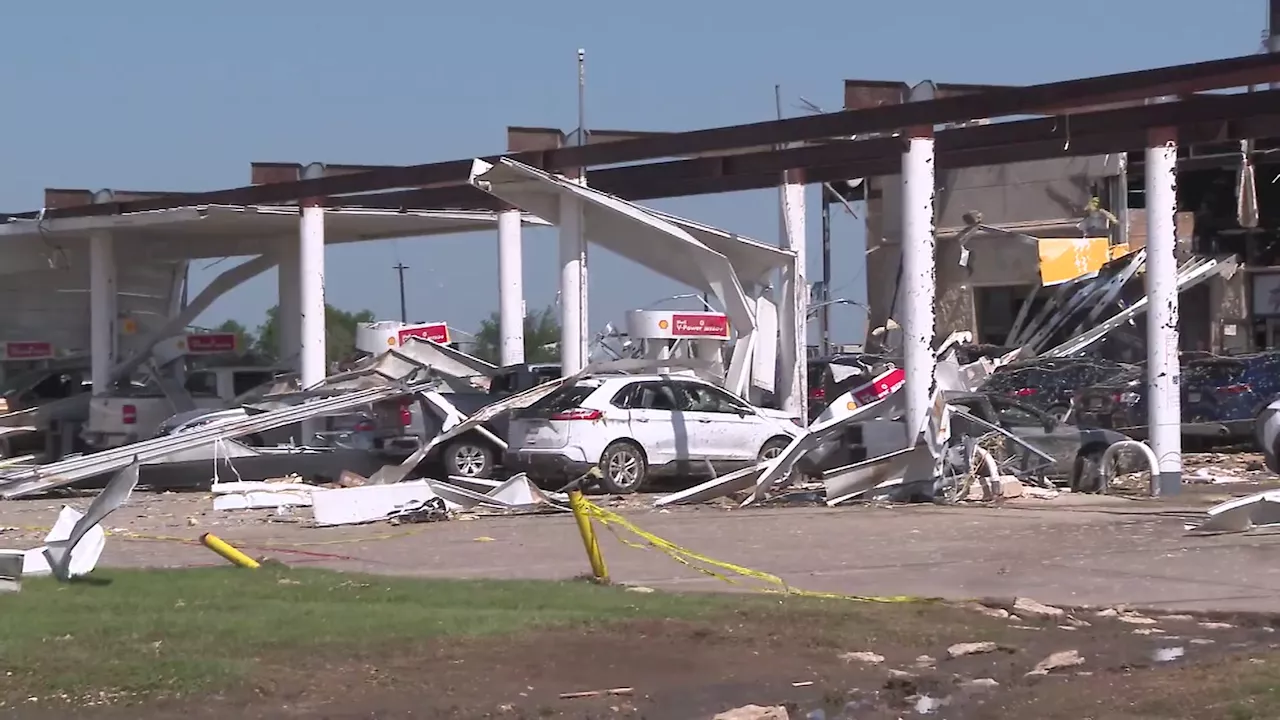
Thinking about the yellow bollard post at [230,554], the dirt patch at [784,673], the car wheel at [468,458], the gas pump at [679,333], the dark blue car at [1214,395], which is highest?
the gas pump at [679,333]

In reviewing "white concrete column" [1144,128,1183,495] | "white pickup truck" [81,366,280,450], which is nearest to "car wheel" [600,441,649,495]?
"white concrete column" [1144,128,1183,495]

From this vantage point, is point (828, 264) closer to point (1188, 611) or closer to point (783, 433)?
point (783, 433)

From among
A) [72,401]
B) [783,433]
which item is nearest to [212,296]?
[72,401]

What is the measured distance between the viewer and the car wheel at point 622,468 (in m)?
20.7

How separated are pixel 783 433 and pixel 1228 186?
20.6 metres

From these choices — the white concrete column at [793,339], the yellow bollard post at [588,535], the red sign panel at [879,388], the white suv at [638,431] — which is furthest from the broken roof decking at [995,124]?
the yellow bollard post at [588,535]

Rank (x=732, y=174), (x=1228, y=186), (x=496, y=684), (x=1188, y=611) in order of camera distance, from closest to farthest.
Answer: (x=496, y=684)
(x=1188, y=611)
(x=732, y=174)
(x=1228, y=186)

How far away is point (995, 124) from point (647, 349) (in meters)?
6.43

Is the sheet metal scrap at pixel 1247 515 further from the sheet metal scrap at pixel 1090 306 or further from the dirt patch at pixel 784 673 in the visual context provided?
the sheet metal scrap at pixel 1090 306

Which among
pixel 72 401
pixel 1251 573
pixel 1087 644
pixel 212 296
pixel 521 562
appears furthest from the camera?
pixel 212 296

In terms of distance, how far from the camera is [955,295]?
129 feet

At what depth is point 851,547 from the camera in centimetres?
1437

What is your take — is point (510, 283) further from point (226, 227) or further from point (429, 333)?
point (226, 227)

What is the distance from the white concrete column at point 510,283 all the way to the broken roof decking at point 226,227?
1559mm
